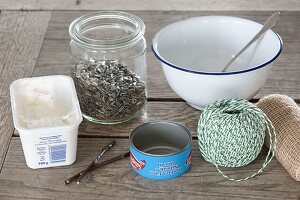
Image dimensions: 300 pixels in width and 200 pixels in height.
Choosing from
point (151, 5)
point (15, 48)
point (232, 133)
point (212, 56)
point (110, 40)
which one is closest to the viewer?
point (232, 133)

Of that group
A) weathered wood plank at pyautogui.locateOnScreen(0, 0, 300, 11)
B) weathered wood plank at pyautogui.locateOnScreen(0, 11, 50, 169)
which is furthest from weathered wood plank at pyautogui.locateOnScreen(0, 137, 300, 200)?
weathered wood plank at pyautogui.locateOnScreen(0, 0, 300, 11)

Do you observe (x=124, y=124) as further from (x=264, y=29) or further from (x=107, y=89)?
(x=264, y=29)

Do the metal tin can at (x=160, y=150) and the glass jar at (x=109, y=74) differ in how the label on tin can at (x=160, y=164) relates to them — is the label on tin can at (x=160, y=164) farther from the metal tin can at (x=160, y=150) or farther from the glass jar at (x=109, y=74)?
the glass jar at (x=109, y=74)

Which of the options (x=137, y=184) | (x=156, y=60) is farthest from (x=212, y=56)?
(x=137, y=184)

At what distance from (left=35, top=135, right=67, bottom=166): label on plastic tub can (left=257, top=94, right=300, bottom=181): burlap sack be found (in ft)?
1.05

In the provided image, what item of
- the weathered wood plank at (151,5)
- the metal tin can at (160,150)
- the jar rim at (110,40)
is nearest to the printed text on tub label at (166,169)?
the metal tin can at (160,150)

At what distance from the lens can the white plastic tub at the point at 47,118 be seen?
3.04 feet

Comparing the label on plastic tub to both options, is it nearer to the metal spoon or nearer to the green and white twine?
the green and white twine

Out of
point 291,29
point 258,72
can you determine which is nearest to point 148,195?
point 258,72

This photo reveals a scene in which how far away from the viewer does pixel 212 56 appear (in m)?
1.15

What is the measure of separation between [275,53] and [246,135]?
7.8 inches

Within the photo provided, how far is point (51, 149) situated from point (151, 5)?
1.94ft

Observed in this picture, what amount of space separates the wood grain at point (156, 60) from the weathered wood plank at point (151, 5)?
43mm

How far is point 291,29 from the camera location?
1292 mm
